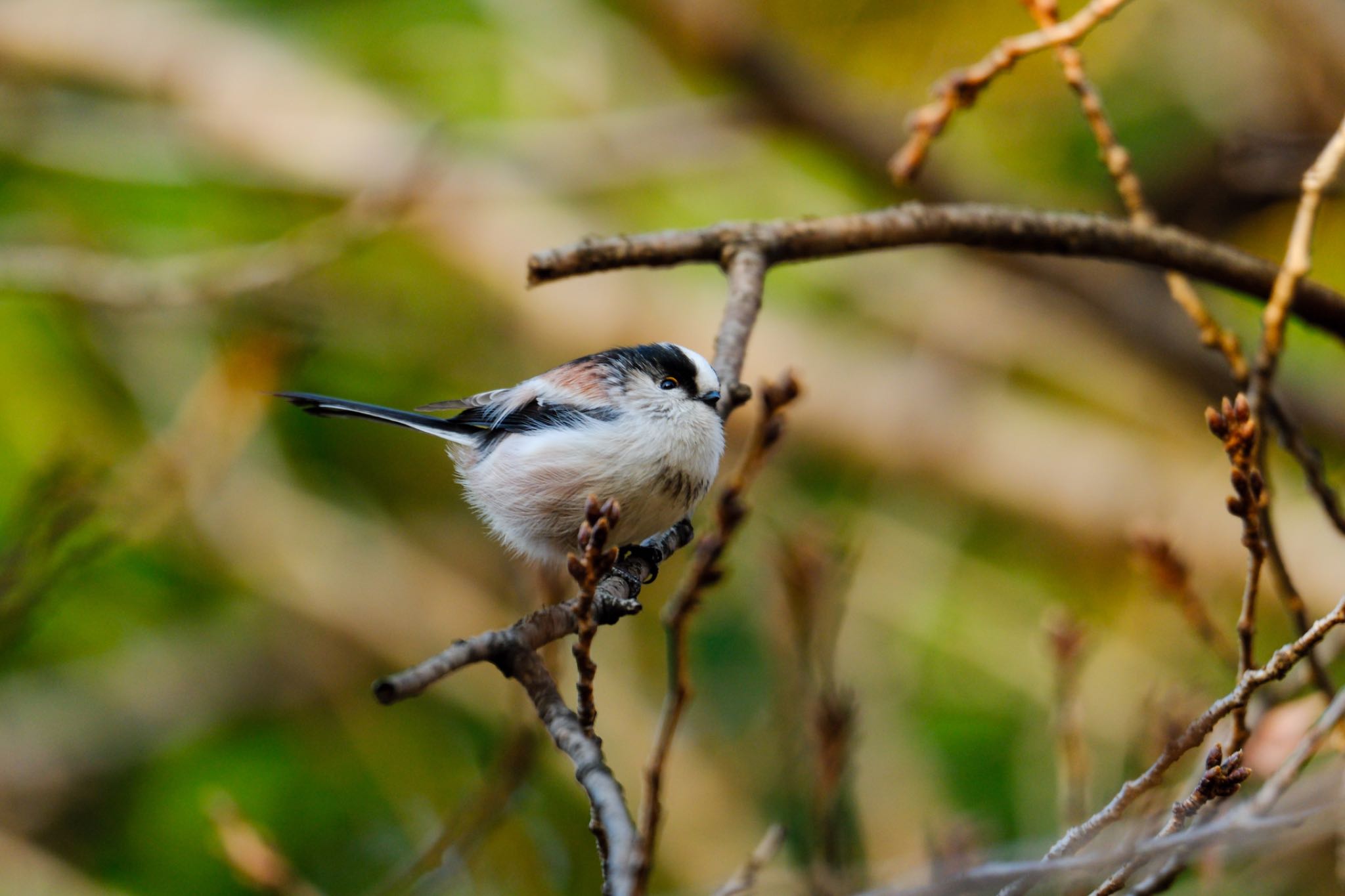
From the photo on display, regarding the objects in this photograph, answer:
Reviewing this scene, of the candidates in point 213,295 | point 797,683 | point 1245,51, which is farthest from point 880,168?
point 797,683

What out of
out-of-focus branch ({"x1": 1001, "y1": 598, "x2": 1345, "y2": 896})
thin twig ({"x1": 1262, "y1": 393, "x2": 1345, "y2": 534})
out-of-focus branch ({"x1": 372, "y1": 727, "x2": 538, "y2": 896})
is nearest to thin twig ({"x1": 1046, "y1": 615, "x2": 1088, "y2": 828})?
thin twig ({"x1": 1262, "y1": 393, "x2": 1345, "y2": 534})

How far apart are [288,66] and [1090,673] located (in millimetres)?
6310

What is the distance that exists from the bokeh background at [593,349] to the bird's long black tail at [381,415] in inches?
79.5

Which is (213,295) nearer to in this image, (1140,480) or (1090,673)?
(1140,480)

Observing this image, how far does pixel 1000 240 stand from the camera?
2.21 meters

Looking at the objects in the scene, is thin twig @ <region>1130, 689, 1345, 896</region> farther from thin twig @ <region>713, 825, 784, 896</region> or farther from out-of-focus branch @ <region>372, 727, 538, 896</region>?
out-of-focus branch @ <region>372, 727, 538, 896</region>

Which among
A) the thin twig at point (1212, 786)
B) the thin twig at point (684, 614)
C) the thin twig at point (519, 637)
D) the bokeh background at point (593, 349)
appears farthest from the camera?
the bokeh background at point (593, 349)

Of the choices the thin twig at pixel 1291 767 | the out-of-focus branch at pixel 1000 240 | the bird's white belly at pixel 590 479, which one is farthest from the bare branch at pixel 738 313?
the thin twig at pixel 1291 767

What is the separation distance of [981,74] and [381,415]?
142cm

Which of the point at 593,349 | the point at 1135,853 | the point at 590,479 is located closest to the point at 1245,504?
the point at 1135,853

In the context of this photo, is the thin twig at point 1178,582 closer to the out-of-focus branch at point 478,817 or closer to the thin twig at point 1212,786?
the thin twig at point 1212,786

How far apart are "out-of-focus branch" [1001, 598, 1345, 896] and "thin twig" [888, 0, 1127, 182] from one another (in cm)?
123

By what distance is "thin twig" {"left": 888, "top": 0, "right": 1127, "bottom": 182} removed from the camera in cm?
211

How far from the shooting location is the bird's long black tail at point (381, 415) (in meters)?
2.17
